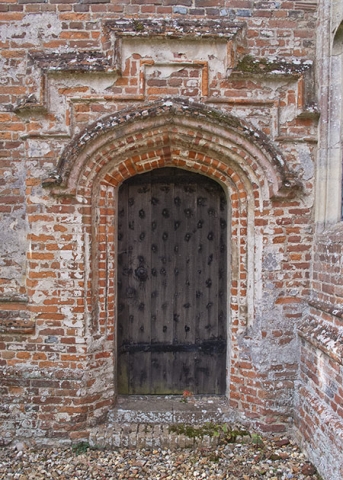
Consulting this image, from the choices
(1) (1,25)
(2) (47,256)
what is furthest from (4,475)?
(1) (1,25)

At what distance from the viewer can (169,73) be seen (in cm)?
384

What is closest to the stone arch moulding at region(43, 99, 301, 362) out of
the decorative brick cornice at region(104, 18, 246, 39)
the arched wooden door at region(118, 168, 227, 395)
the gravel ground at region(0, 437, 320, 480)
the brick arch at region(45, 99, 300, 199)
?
the brick arch at region(45, 99, 300, 199)

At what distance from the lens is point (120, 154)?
3.94 m

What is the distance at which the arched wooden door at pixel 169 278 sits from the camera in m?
4.38

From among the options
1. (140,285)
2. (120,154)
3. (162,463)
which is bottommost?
(162,463)

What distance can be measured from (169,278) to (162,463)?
180 centimetres

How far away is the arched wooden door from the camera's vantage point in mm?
4375

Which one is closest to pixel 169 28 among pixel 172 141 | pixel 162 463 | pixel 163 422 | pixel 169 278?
pixel 172 141

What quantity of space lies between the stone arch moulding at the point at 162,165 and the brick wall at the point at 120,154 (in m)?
0.01

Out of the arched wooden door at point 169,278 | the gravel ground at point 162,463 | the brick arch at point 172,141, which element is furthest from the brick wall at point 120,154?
the arched wooden door at point 169,278

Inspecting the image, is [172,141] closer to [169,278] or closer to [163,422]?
[169,278]

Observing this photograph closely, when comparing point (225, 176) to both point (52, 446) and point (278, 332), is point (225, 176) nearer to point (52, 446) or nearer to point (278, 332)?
point (278, 332)

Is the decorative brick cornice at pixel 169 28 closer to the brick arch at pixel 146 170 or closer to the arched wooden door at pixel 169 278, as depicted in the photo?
the brick arch at pixel 146 170

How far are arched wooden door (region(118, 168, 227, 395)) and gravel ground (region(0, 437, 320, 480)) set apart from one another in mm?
817
